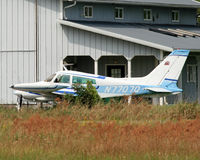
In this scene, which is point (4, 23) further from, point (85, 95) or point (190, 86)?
point (190, 86)

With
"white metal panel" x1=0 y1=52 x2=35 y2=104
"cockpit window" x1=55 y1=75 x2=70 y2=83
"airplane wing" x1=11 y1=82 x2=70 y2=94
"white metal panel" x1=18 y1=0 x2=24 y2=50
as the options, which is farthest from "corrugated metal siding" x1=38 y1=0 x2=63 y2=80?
"airplane wing" x1=11 y1=82 x2=70 y2=94

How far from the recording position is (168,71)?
82.4ft

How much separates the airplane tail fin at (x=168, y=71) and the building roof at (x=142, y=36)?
749mm

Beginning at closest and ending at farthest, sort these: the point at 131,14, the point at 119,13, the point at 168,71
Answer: the point at 168,71 < the point at 119,13 < the point at 131,14

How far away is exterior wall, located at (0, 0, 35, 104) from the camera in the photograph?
30109 mm

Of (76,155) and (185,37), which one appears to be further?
(185,37)

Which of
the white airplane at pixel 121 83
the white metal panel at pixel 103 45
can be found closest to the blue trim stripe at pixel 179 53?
the white airplane at pixel 121 83

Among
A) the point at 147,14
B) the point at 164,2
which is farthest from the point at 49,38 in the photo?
the point at 164,2

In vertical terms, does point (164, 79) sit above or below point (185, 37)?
below

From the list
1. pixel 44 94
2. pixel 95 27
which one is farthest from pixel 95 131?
pixel 95 27

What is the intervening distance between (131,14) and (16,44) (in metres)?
7.32

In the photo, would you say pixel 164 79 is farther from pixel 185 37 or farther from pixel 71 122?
pixel 71 122

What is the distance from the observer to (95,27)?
29094 millimetres

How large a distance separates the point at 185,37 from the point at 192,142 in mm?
18601
